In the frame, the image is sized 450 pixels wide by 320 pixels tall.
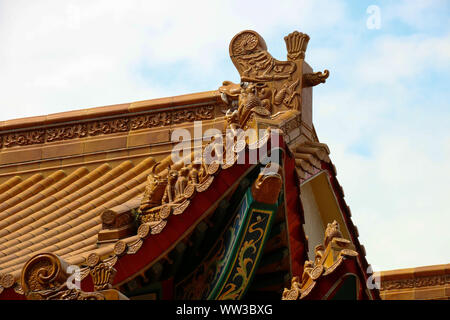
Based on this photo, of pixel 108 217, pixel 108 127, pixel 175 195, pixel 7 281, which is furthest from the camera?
pixel 108 127

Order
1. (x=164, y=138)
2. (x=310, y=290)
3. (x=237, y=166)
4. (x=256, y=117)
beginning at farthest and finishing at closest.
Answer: (x=164, y=138), (x=256, y=117), (x=237, y=166), (x=310, y=290)

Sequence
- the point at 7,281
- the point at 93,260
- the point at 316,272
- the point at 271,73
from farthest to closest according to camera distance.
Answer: the point at 271,73 < the point at 7,281 < the point at 316,272 < the point at 93,260

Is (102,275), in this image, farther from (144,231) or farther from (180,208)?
(180,208)

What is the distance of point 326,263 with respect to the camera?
351 inches

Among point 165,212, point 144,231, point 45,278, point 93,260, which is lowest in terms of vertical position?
point 45,278

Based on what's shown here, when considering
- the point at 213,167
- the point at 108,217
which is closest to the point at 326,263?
the point at 213,167

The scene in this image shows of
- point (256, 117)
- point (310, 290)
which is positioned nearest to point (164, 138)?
point (256, 117)

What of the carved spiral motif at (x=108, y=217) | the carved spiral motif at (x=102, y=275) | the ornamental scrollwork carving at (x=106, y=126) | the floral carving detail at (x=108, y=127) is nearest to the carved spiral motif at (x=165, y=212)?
the carved spiral motif at (x=108, y=217)

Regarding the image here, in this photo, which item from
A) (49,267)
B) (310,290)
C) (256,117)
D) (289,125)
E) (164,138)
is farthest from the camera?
(164,138)

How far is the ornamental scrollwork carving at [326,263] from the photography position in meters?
8.77

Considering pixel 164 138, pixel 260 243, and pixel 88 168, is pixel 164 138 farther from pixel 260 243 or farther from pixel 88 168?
pixel 260 243
